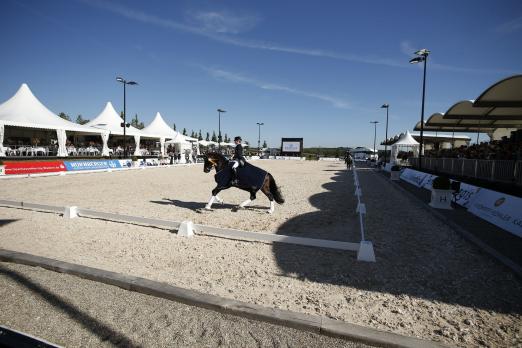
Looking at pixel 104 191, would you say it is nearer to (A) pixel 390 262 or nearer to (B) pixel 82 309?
(B) pixel 82 309

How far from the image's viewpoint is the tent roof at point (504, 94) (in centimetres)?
1354

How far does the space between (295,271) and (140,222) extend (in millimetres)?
4364

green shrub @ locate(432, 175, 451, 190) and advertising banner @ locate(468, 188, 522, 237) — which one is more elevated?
green shrub @ locate(432, 175, 451, 190)

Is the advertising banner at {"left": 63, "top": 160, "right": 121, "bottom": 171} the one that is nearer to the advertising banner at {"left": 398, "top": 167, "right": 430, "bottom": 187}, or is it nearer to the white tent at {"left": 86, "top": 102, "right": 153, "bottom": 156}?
the white tent at {"left": 86, "top": 102, "right": 153, "bottom": 156}

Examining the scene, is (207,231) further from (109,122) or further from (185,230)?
(109,122)

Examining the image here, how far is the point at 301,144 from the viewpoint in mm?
65062

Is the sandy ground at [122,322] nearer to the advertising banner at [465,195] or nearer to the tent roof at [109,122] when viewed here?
the advertising banner at [465,195]

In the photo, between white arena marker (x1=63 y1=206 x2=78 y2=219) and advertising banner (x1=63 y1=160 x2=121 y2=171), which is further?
advertising banner (x1=63 y1=160 x2=121 y2=171)

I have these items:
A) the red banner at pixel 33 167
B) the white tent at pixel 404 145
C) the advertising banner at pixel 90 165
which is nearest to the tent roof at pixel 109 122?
the advertising banner at pixel 90 165

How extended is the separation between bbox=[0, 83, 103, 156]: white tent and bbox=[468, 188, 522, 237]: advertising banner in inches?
1253

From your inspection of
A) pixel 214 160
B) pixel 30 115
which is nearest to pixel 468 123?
pixel 214 160

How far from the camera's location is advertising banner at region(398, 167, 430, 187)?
1674cm

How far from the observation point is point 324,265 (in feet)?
16.3

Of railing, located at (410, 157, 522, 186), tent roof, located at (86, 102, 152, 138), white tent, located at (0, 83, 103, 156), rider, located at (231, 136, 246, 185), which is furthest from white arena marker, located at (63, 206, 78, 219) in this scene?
tent roof, located at (86, 102, 152, 138)
